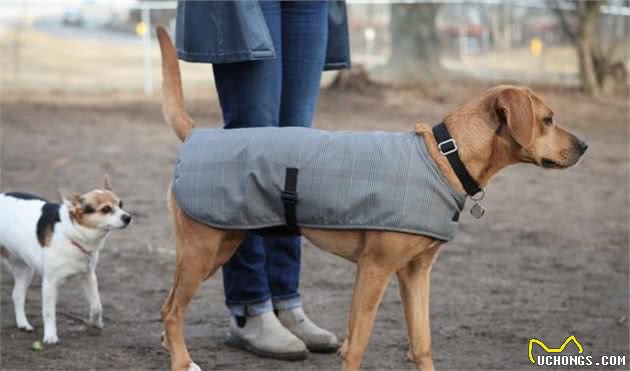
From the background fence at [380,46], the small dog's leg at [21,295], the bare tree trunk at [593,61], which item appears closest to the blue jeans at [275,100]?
the small dog's leg at [21,295]

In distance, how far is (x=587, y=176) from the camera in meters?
11.7

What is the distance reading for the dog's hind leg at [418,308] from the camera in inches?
193

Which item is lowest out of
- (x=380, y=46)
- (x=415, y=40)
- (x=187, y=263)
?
(x=380, y=46)

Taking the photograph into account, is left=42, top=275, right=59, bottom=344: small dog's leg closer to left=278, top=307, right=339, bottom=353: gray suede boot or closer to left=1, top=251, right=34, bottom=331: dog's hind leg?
left=1, top=251, right=34, bottom=331: dog's hind leg

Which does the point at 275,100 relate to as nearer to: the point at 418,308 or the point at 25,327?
the point at 418,308

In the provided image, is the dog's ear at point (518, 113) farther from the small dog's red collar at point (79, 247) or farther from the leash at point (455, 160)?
the small dog's red collar at point (79, 247)

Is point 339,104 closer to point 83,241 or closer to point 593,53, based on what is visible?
point 593,53

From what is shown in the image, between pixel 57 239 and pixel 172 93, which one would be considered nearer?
pixel 172 93

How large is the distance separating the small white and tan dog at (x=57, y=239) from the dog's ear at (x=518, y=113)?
2445mm

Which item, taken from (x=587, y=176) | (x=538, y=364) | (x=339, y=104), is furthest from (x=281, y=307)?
(x=339, y=104)

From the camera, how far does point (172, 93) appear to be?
5215 mm

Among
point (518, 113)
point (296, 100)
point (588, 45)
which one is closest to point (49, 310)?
point (296, 100)

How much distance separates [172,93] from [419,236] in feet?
4.54

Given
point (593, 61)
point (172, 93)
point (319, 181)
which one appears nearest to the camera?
point (319, 181)
